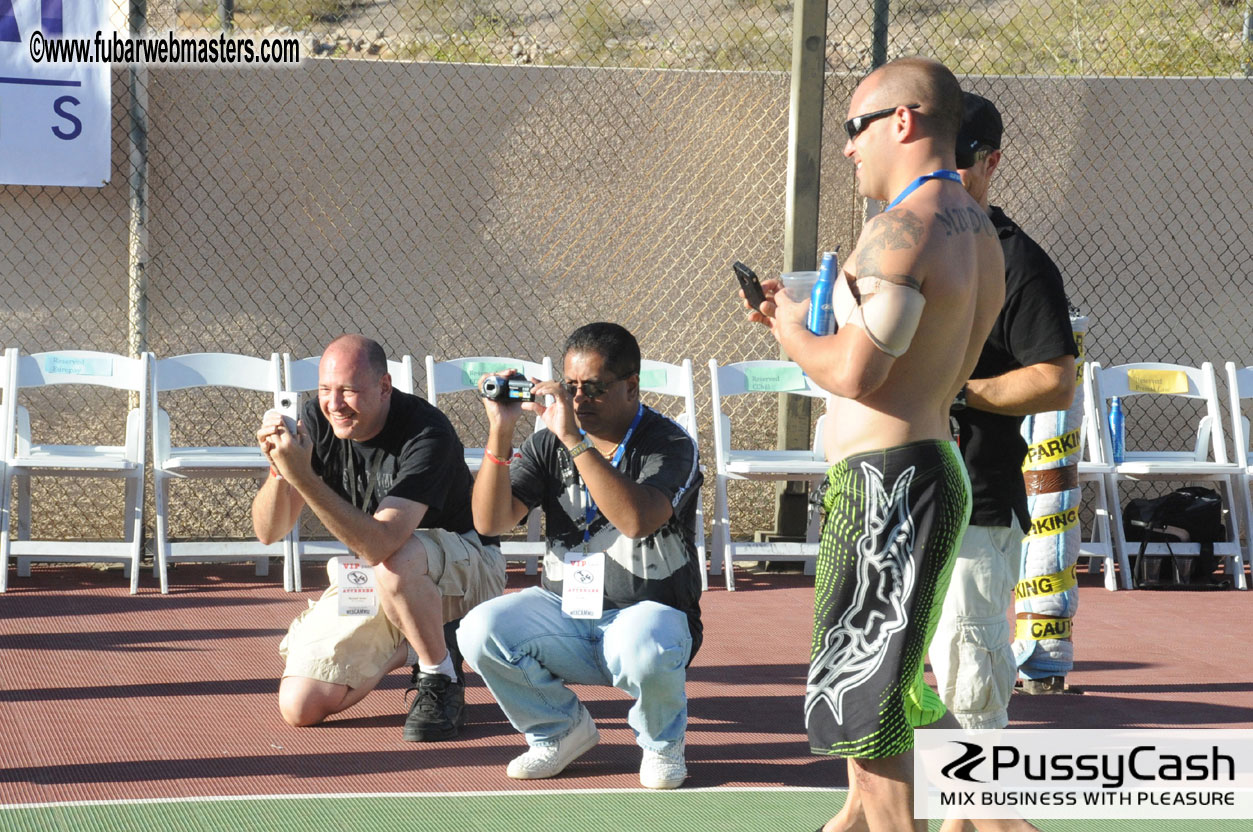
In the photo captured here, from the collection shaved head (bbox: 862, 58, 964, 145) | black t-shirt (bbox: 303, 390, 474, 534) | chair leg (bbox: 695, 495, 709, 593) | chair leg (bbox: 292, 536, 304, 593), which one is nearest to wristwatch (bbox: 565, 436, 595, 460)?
black t-shirt (bbox: 303, 390, 474, 534)

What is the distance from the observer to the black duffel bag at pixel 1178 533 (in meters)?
7.87

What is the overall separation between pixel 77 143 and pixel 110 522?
2110 millimetres

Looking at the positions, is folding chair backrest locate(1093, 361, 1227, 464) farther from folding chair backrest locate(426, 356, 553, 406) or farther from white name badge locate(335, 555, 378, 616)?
white name badge locate(335, 555, 378, 616)

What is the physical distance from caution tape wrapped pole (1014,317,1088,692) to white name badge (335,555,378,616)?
234cm

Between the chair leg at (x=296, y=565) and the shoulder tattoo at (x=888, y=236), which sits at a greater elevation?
the shoulder tattoo at (x=888, y=236)

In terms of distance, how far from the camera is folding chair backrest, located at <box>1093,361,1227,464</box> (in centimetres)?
807

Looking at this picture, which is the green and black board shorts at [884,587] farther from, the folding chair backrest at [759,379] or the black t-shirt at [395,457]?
the folding chair backrest at [759,379]

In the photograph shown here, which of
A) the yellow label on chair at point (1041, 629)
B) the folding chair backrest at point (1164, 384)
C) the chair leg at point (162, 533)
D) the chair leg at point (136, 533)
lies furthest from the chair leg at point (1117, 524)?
the chair leg at point (136, 533)

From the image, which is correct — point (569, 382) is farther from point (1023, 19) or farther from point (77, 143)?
point (1023, 19)

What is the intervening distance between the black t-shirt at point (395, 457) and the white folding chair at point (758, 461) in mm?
2844

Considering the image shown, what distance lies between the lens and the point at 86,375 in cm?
721

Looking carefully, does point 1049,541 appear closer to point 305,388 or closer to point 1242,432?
point 1242,432

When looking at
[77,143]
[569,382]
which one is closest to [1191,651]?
[569,382]

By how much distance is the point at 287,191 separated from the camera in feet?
26.2
